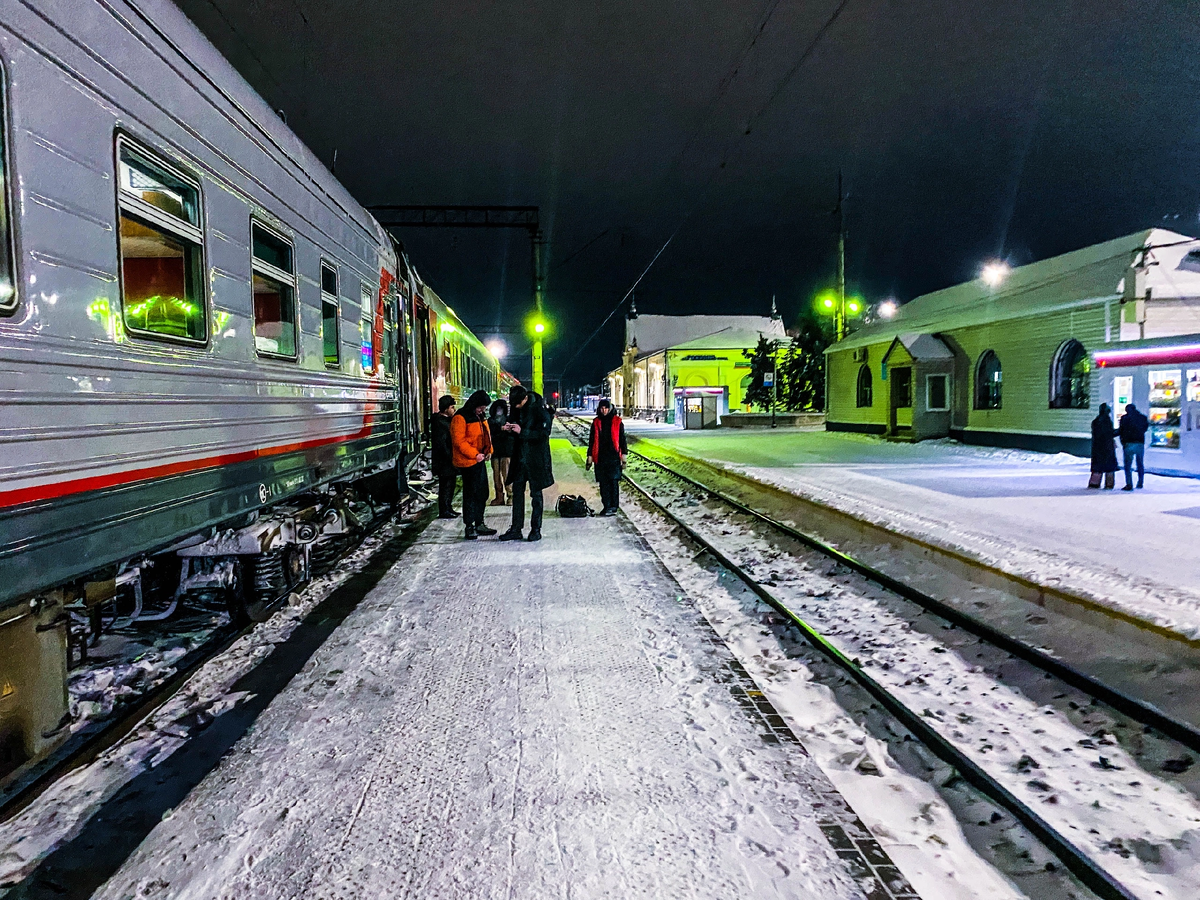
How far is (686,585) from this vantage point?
7480 mm

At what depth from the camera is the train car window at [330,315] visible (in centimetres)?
674

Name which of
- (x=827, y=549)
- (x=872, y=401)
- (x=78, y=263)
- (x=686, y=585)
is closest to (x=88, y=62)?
(x=78, y=263)

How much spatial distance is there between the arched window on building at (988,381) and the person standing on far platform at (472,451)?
1798 centimetres

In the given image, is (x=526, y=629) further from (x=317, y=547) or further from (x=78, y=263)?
(x=317, y=547)

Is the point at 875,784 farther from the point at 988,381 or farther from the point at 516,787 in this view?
the point at 988,381

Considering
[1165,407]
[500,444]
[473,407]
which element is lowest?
[500,444]

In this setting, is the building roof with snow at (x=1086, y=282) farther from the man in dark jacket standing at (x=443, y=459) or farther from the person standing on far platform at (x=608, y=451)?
the man in dark jacket standing at (x=443, y=459)

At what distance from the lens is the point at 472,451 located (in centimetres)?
928

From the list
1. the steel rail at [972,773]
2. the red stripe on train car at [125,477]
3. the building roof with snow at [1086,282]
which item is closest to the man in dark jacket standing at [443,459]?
the red stripe on train car at [125,477]

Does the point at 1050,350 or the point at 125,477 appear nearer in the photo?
the point at 125,477

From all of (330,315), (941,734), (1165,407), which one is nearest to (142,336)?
(330,315)

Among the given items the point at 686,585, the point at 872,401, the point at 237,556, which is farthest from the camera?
the point at 872,401

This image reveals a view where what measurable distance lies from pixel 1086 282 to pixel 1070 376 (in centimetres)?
226

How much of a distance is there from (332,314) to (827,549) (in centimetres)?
559
